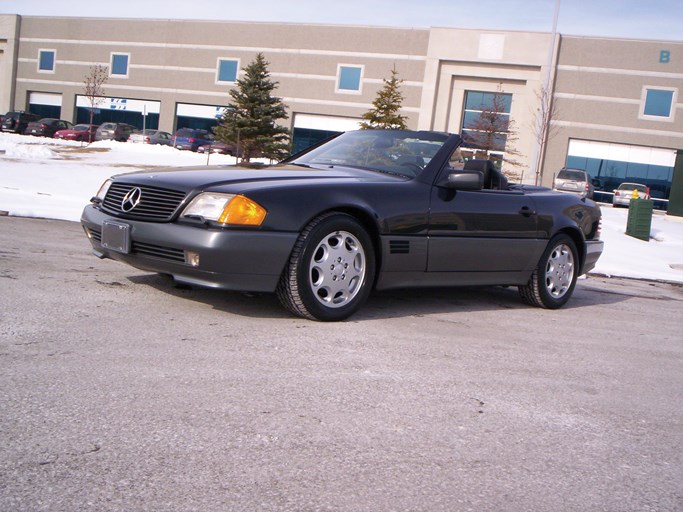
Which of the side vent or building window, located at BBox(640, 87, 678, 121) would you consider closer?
the side vent

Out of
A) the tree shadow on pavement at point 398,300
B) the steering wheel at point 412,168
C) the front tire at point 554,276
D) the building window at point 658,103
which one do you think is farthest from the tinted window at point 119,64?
the steering wheel at point 412,168

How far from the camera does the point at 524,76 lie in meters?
44.2

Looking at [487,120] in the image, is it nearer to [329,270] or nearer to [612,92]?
[612,92]

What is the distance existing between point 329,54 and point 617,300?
43.2 m

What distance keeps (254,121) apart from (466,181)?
2719 cm

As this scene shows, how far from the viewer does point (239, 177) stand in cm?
493

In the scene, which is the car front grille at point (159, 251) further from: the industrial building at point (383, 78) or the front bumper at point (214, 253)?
the industrial building at point (383, 78)

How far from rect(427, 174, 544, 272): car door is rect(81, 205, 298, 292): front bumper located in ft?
4.45

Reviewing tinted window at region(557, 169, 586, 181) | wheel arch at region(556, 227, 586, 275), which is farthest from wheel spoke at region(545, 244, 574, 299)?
tinted window at region(557, 169, 586, 181)

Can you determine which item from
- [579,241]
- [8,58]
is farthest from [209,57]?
[579,241]

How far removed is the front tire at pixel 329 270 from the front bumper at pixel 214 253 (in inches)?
3.7

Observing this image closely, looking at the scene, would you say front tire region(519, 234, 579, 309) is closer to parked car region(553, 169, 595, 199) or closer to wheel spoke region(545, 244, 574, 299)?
wheel spoke region(545, 244, 574, 299)

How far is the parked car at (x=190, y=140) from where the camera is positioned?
41438mm

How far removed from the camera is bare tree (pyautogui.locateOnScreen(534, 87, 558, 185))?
40938mm
